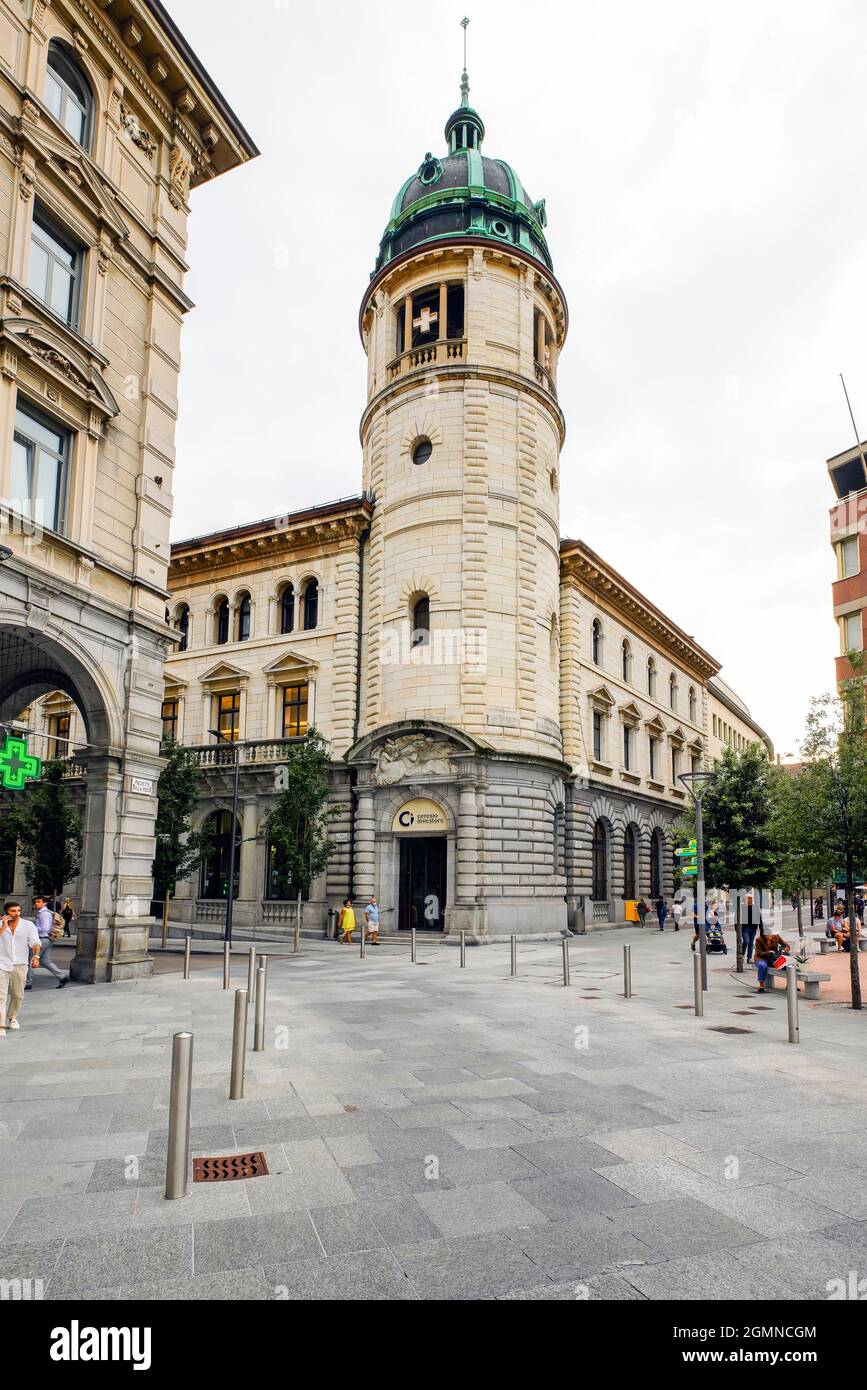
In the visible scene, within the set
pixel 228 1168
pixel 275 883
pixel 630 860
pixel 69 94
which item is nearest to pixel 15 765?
pixel 228 1168

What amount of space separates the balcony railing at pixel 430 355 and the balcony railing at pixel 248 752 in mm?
15520

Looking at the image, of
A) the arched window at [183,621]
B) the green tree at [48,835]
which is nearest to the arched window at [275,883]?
the green tree at [48,835]

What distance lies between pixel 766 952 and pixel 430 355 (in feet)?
84.0

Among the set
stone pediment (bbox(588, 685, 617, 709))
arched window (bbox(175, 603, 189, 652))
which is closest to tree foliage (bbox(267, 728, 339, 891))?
arched window (bbox(175, 603, 189, 652))

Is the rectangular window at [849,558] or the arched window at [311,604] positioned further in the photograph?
the arched window at [311,604]

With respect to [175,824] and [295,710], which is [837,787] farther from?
[295,710]

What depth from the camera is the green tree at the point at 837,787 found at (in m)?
15.9

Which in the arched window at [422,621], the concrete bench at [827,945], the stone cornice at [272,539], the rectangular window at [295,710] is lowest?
the concrete bench at [827,945]

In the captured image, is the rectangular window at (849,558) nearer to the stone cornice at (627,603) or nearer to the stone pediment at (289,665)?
the stone cornice at (627,603)

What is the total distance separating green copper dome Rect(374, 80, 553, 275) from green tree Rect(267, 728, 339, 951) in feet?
69.2

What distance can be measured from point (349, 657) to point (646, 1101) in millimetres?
27271

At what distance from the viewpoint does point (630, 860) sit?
4388 cm
